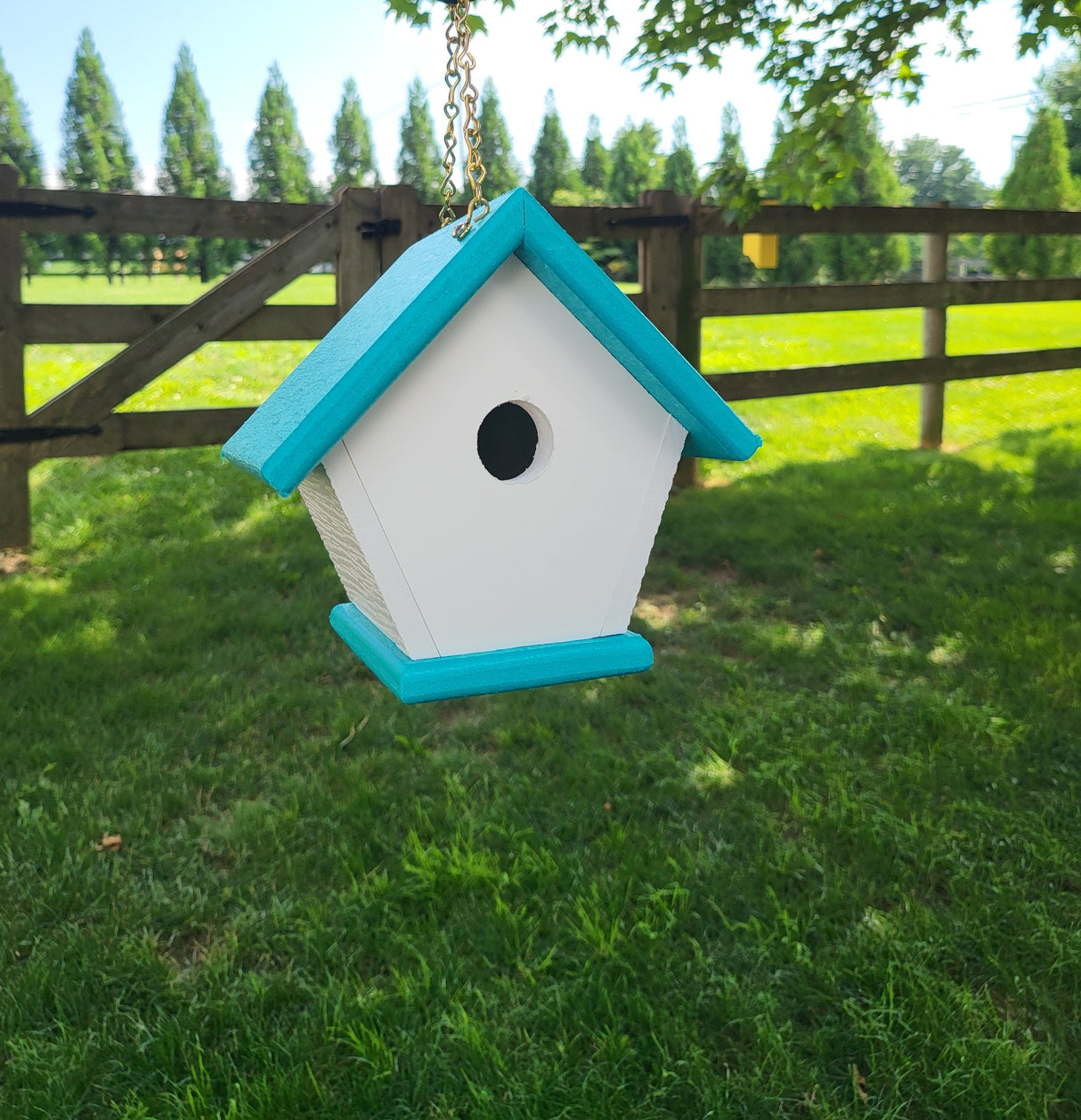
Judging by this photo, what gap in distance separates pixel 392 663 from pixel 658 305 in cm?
463

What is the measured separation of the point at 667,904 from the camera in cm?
249

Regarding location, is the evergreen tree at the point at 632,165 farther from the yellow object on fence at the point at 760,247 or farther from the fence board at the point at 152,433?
the fence board at the point at 152,433

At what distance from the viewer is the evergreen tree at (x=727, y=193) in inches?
203

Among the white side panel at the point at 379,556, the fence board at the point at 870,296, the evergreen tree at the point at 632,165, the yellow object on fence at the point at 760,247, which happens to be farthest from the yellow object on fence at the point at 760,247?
the evergreen tree at the point at 632,165

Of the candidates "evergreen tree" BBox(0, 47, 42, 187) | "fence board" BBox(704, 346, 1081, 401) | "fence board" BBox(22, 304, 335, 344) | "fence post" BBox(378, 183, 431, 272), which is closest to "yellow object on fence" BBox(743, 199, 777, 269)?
"fence board" BBox(704, 346, 1081, 401)

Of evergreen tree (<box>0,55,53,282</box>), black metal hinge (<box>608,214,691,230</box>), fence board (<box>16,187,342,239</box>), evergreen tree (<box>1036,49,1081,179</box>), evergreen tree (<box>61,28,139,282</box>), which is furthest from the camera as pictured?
evergreen tree (<box>61,28,139,282</box>)

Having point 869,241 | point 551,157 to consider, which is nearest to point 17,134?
point 551,157

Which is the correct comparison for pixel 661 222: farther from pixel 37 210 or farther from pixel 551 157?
pixel 551 157

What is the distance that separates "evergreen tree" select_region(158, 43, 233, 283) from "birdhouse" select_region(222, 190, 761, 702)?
41.4m

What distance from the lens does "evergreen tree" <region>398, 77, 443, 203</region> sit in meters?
36.7

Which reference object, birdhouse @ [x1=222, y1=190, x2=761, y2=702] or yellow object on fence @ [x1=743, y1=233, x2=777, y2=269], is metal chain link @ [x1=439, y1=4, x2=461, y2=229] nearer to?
birdhouse @ [x1=222, y1=190, x2=761, y2=702]

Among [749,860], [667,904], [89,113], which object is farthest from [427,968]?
[89,113]

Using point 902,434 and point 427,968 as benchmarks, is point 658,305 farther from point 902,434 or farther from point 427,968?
point 427,968

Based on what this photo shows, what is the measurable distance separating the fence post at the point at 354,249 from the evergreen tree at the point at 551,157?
27.3m
